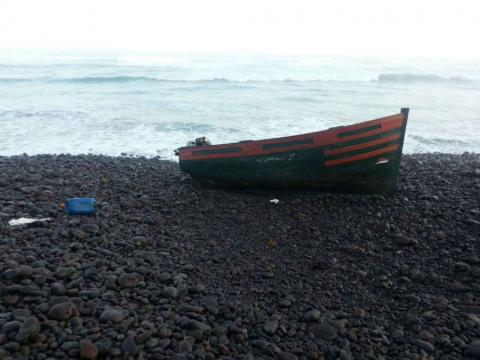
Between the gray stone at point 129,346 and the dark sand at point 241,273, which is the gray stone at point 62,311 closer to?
the dark sand at point 241,273

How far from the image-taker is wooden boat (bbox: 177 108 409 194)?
715 cm

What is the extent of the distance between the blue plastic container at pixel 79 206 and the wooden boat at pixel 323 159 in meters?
2.44

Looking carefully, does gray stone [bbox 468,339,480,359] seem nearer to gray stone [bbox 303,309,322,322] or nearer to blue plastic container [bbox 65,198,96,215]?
gray stone [bbox 303,309,322,322]

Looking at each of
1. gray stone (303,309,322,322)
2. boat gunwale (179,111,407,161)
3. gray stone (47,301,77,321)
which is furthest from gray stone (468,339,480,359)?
gray stone (47,301,77,321)

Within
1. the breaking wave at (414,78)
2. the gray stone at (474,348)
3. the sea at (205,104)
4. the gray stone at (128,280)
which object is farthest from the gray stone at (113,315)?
the breaking wave at (414,78)

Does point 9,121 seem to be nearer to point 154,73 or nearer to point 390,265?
point 390,265

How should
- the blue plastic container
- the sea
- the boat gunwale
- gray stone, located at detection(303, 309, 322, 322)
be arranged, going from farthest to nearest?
the sea, the boat gunwale, the blue plastic container, gray stone, located at detection(303, 309, 322, 322)

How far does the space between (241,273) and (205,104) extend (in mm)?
18092

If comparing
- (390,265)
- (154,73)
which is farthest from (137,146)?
(154,73)

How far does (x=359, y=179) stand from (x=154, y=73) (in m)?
33.5

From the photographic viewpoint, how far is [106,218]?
6602mm

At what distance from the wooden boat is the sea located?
16.6ft

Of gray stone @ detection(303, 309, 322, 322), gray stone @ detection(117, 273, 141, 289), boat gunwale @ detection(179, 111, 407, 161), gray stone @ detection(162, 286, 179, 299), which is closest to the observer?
gray stone @ detection(303, 309, 322, 322)

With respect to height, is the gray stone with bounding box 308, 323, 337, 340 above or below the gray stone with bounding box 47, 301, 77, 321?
below
